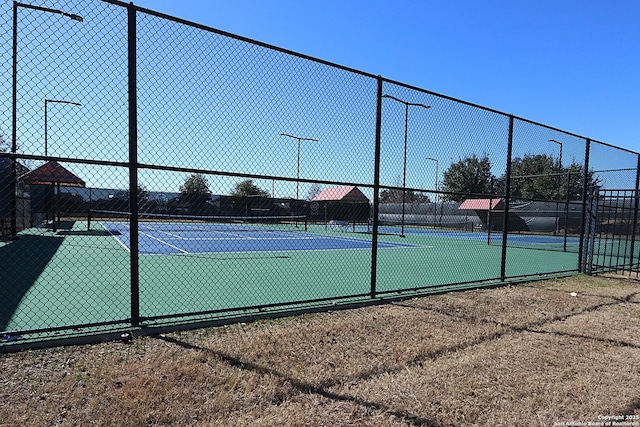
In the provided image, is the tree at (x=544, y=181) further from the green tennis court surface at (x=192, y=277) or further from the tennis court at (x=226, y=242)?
the green tennis court surface at (x=192, y=277)

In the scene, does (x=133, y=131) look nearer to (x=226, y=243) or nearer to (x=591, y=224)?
(x=591, y=224)

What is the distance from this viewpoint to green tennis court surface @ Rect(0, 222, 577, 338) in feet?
15.9

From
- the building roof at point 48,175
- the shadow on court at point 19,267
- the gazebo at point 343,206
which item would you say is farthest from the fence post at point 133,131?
the gazebo at point 343,206

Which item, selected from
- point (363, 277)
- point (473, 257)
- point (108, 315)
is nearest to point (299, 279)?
point (363, 277)

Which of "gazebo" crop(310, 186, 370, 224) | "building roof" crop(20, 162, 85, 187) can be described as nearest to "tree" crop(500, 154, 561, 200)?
"gazebo" crop(310, 186, 370, 224)

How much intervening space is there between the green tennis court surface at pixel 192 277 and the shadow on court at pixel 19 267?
0.02 metres

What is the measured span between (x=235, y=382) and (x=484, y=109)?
6159 millimetres

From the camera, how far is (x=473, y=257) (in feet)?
39.4

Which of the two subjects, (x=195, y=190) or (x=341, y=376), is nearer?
(x=341, y=376)

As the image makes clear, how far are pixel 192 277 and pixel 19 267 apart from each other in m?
3.36

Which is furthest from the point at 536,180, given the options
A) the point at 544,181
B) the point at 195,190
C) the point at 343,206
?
the point at 195,190

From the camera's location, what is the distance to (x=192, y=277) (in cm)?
704

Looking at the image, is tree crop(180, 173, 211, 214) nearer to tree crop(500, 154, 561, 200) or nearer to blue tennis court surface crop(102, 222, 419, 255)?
blue tennis court surface crop(102, 222, 419, 255)

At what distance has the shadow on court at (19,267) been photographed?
484 cm
